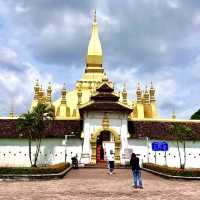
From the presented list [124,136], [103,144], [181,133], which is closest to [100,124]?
[103,144]

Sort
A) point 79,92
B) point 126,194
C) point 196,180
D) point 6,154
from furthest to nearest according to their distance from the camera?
1. point 79,92
2. point 6,154
3. point 196,180
4. point 126,194

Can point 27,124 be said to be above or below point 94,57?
below

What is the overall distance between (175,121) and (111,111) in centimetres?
743

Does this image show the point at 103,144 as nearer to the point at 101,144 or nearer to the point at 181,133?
the point at 101,144

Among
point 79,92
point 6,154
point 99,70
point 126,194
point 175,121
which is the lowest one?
point 126,194

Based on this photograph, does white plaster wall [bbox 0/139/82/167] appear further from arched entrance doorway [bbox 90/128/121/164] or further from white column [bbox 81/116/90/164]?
arched entrance doorway [bbox 90/128/121/164]

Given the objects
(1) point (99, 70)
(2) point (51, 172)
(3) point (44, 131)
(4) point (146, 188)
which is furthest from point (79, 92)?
(4) point (146, 188)

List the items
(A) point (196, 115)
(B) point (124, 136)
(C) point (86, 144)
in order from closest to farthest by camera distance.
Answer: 1. (C) point (86, 144)
2. (B) point (124, 136)
3. (A) point (196, 115)

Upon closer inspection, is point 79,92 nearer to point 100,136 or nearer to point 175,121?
point 100,136

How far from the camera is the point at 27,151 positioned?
4022cm

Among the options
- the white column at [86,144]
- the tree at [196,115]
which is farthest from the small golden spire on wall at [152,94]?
the tree at [196,115]

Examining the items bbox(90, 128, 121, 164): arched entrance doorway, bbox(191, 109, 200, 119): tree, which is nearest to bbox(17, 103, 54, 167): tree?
bbox(90, 128, 121, 164): arched entrance doorway

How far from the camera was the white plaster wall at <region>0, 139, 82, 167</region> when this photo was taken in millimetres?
40094

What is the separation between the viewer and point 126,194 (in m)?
16.6
